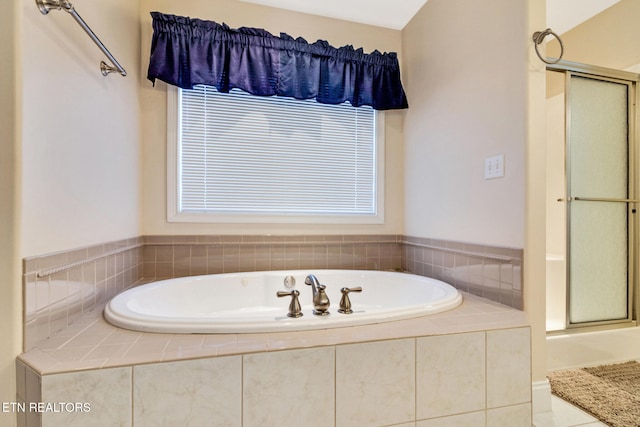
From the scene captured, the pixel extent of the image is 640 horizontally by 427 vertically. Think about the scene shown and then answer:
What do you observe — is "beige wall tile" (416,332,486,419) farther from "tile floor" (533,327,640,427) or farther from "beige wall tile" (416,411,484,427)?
"tile floor" (533,327,640,427)

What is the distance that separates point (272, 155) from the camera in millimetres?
2170

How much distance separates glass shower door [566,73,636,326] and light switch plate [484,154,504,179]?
802 millimetres

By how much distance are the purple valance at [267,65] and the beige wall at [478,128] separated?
301mm

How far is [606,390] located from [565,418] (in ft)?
1.39

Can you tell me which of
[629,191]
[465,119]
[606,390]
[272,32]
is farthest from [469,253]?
[272,32]

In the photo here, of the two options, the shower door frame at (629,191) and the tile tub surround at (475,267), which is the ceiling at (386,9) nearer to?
the shower door frame at (629,191)

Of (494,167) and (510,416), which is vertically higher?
(494,167)

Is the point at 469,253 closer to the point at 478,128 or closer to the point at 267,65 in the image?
the point at 478,128

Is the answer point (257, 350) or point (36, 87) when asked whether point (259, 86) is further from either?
point (257, 350)

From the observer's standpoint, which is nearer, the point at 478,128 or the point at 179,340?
the point at 179,340

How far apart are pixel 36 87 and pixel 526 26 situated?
6.38ft

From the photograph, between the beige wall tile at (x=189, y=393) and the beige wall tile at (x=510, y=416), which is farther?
the beige wall tile at (x=510, y=416)

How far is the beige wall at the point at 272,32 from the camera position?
6.43 ft

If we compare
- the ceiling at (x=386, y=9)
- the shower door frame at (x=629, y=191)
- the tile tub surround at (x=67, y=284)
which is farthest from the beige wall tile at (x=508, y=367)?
Answer: the ceiling at (x=386, y=9)
